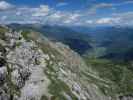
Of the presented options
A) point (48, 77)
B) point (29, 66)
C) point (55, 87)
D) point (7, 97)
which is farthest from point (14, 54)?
point (7, 97)

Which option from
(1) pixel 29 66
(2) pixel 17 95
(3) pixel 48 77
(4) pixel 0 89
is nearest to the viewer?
(4) pixel 0 89

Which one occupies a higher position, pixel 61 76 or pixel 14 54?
pixel 14 54

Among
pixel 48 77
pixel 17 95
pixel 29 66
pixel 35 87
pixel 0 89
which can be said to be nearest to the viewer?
pixel 0 89

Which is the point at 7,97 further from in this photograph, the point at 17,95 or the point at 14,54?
the point at 14,54

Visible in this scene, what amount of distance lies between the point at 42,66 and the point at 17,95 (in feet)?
166

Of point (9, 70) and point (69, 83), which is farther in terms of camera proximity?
point (69, 83)

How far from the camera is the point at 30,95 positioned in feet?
507

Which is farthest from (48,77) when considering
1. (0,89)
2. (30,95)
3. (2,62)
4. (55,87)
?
(0,89)

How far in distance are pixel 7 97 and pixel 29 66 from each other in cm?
5809

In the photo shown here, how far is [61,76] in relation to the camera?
638ft

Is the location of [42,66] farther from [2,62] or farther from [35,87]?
[2,62]

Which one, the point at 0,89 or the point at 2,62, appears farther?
the point at 2,62

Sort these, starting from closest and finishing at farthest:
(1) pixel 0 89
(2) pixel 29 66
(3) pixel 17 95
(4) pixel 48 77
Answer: (1) pixel 0 89 → (3) pixel 17 95 → (4) pixel 48 77 → (2) pixel 29 66

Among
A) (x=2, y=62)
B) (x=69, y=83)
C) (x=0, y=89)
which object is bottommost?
(x=69, y=83)
